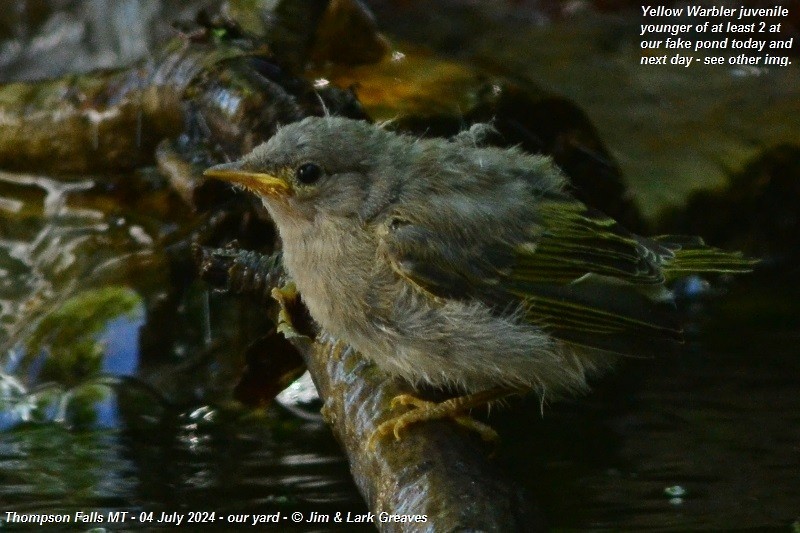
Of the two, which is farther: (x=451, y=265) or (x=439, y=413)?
(x=451, y=265)

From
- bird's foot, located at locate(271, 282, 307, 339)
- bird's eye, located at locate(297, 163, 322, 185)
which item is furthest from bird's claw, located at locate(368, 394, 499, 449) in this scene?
bird's eye, located at locate(297, 163, 322, 185)

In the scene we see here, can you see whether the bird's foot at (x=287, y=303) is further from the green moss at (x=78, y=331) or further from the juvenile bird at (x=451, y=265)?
the green moss at (x=78, y=331)

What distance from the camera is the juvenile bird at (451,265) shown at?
13.3 feet

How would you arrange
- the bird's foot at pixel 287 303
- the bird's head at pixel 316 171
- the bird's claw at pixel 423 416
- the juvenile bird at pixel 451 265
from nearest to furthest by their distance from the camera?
the bird's claw at pixel 423 416
the juvenile bird at pixel 451 265
the bird's head at pixel 316 171
the bird's foot at pixel 287 303

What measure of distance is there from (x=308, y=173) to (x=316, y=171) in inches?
1.2

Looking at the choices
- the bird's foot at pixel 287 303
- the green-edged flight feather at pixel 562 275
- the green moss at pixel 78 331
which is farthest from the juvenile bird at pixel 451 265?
the green moss at pixel 78 331

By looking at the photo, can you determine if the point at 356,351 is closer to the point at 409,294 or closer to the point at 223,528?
the point at 409,294

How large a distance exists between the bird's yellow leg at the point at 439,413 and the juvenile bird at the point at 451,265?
0.03 ft

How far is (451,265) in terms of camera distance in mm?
4164

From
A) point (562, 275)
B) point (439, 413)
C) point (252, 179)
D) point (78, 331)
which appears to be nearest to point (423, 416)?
point (439, 413)

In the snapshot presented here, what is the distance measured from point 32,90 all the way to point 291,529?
4.02 metres

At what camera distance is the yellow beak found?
4148 millimetres

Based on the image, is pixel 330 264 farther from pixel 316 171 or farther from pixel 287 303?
pixel 287 303

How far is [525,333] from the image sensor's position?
4145mm
